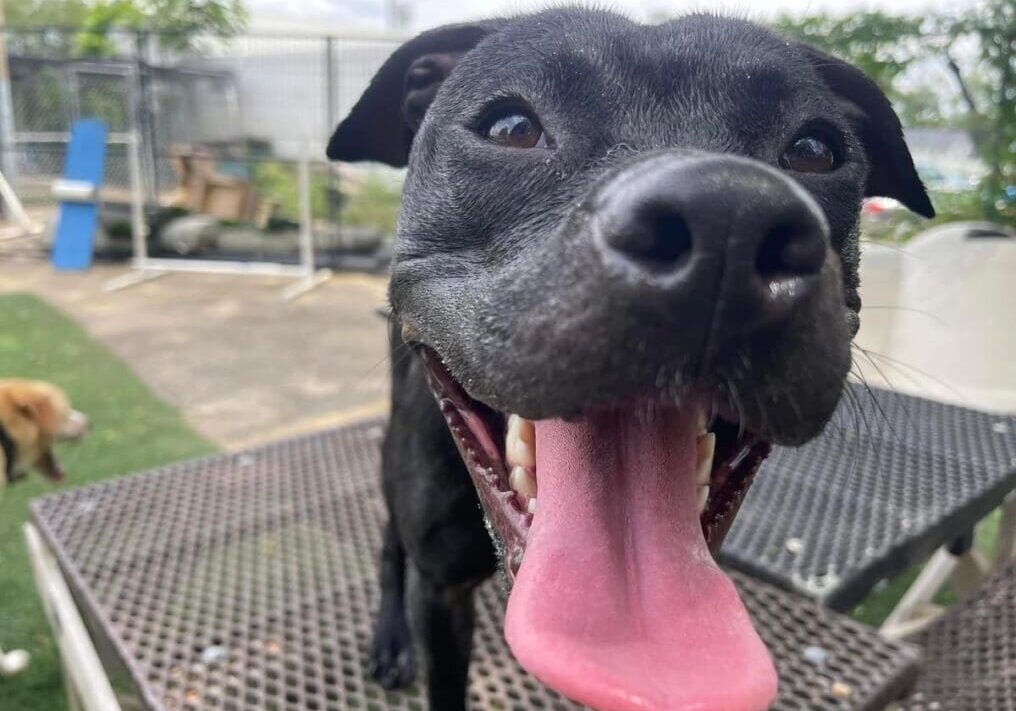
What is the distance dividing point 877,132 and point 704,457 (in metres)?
0.89

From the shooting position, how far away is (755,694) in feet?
3.31

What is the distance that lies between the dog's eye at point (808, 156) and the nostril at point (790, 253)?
40 cm

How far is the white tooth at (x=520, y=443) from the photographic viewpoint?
1285mm

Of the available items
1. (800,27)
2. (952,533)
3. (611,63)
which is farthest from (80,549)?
(800,27)

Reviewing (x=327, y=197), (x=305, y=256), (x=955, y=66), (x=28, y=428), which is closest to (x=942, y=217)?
(x=955, y=66)

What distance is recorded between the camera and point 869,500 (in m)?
2.72

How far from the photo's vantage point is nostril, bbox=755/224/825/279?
Answer: 91 centimetres

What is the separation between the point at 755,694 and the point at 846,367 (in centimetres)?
44

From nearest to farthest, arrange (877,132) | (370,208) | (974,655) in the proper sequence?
(877,132)
(974,655)
(370,208)

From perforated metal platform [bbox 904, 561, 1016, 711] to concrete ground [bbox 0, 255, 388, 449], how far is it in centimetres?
246

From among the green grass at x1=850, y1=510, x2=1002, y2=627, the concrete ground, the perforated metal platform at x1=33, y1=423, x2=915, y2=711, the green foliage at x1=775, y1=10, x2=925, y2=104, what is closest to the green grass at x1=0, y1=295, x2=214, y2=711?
the concrete ground

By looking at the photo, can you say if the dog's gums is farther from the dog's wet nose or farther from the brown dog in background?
the brown dog in background

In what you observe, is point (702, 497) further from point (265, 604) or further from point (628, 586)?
point (265, 604)

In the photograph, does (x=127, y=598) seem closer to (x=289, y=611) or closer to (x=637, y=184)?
(x=289, y=611)
